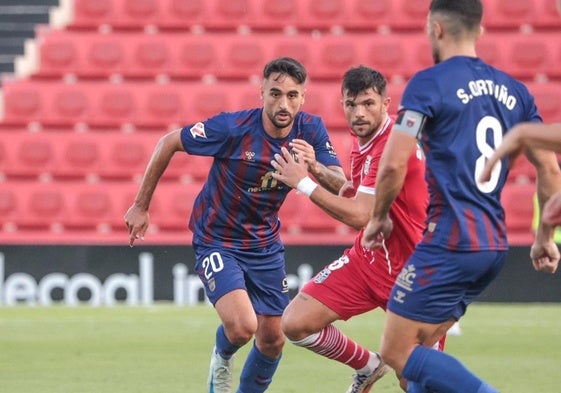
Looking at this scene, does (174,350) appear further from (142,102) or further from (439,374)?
(142,102)

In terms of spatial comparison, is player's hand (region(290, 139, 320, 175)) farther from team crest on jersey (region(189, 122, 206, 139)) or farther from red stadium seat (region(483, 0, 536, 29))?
red stadium seat (region(483, 0, 536, 29))

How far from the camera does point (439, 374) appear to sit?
16.6 ft

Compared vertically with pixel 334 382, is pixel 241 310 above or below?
above

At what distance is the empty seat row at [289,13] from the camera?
16656mm

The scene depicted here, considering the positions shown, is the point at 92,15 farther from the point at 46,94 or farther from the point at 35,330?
the point at 35,330

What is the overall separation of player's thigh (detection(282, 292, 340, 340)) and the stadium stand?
772cm

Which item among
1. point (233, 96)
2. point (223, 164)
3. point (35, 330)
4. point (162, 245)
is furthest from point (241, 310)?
point (233, 96)

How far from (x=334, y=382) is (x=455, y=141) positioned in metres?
3.30

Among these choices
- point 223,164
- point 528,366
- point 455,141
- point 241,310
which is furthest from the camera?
point 528,366

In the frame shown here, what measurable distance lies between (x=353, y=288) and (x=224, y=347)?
79 cm

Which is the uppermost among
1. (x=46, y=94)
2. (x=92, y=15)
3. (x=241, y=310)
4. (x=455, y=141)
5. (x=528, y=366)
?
(x=92, y=15)

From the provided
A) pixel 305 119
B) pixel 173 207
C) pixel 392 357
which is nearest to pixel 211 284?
pixel 305 119

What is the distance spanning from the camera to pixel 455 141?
507cm

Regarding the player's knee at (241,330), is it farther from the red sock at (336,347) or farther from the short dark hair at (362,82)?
the short dark hair at (362,82)
